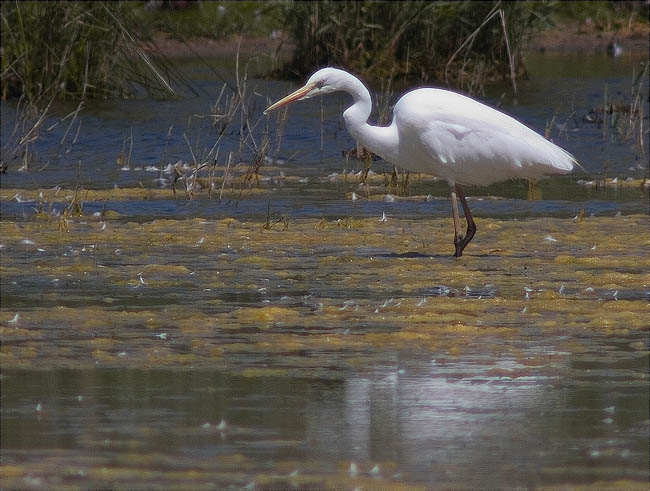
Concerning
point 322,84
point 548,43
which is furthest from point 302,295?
point 548,43

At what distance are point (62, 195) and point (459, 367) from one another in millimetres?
6008

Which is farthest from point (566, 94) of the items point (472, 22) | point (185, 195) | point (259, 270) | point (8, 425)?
point (8, 425)

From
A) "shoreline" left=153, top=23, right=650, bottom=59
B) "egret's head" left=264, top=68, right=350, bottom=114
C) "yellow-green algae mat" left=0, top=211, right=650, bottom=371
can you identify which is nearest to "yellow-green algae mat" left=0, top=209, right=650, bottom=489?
"yellow-green algae mat" left=0, top=211, right=650, bottom=371

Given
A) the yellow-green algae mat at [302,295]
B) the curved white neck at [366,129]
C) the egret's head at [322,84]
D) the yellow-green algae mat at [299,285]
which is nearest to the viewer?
the yellow-green algae mat at [302,295]

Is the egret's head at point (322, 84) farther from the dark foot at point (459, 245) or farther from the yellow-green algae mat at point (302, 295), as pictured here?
the dark foot at point (459, 245)

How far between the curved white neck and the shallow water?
1.90 feet

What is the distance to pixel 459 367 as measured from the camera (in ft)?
17.9

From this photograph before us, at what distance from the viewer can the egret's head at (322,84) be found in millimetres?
8578

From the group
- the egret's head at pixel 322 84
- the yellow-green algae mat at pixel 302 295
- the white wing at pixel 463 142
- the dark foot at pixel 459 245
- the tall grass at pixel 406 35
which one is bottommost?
the yellow-green algae mat at pixel 302 295

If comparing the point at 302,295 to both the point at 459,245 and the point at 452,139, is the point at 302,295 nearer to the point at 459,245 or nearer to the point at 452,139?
the point at 459,245

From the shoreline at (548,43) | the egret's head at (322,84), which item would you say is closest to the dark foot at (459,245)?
the egret's head at (322,84)

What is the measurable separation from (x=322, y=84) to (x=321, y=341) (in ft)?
10.0

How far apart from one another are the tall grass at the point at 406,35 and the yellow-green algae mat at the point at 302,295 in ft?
25.9

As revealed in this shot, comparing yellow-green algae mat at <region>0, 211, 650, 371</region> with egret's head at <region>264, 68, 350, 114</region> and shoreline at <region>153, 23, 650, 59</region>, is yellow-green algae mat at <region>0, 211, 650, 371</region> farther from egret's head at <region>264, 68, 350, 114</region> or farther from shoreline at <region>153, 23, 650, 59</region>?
shoreline at <region>153, 23, 650, 59</region>
